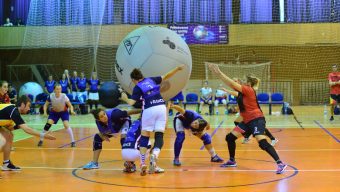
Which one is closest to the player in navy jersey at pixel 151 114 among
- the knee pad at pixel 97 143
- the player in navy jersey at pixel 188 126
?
the knee pad at pixel 97 143

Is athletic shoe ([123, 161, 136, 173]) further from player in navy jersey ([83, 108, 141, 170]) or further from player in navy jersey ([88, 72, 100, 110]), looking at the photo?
player in navy jersey ([88, 72, 100, 110])

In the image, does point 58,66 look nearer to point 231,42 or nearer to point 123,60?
point 231,42

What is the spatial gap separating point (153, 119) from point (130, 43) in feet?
6.68

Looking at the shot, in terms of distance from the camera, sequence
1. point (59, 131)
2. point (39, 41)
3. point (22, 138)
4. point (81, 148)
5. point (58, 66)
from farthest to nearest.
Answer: point (58, 66)
point (39, 41)
point (59, 131)
point (22, 138)
point (81, 148)

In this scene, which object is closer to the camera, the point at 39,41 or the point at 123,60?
the point at 123,60

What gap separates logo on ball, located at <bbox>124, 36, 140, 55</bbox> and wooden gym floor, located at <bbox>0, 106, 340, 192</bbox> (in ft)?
6.65

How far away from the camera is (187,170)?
7648 millimetres

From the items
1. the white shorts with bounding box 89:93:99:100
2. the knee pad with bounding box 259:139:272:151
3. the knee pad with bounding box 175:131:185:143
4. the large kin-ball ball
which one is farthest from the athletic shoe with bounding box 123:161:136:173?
the white shorts with bounding box 89:93:99:100

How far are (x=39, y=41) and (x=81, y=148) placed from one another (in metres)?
12.3

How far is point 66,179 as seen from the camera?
6.93 meters

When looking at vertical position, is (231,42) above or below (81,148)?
above

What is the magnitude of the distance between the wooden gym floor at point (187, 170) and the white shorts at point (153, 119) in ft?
2.33

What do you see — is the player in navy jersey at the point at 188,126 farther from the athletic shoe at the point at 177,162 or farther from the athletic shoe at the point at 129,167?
the athletic shoe at the point at 129,167

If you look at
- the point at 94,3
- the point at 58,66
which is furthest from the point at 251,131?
the point at 58,66
